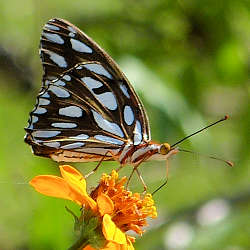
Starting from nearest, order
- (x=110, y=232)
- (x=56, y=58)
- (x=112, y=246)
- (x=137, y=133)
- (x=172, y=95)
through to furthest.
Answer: (x=110, y=232)
(x=112, y=246)
(x=56, y=58)
(x=137, y=133)
(x=172, y=95)

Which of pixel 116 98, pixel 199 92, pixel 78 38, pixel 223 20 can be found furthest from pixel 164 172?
pixel 78 38

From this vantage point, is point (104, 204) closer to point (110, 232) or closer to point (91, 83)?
point (110, 232)

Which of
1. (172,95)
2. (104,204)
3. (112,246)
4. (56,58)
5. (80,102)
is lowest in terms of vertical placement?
(112,246)

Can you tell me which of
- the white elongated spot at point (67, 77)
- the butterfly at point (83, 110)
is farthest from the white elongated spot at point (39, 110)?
the white elongated spot at point (67, 77)

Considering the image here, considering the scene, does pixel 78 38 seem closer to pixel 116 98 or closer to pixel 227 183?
pixel 116 98

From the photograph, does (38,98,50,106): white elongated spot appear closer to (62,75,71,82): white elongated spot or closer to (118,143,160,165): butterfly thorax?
(62,75,71,82): white elongated spot

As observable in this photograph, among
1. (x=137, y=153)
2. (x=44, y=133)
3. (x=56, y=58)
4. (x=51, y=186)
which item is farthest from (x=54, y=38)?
(x=51, y=186)

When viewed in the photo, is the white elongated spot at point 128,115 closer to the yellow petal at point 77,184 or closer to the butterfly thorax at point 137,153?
the butterfly thorax at point 137,153

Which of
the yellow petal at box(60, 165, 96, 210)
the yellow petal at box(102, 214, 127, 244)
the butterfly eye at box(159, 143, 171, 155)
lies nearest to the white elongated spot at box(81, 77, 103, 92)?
the butterfly eye at box(159, 143, 171, 155)
